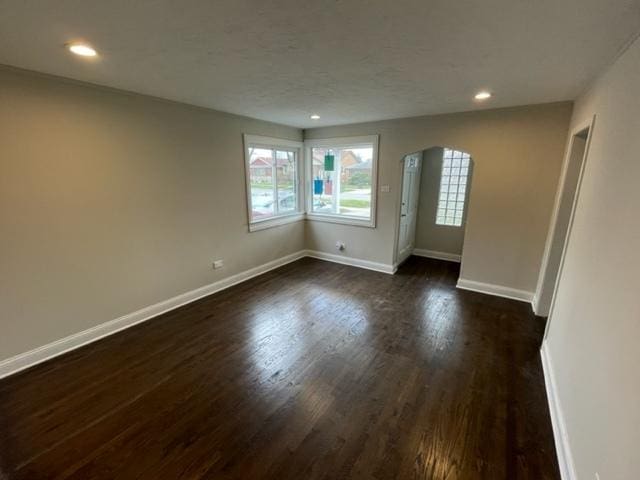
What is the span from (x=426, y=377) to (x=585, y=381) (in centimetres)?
105

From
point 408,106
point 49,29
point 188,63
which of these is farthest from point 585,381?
point 49,29

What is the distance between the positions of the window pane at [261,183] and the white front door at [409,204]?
220 cm

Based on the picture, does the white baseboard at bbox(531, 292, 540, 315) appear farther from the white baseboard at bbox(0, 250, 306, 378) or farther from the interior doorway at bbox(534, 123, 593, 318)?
the white baseboard at bbox(0, 250, 306, 378)

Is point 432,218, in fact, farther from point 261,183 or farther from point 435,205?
point 261,183

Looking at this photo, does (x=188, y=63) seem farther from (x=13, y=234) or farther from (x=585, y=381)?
(x=585, y=381)

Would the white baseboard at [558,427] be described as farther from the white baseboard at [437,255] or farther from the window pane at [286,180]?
the window pane at [286,180]

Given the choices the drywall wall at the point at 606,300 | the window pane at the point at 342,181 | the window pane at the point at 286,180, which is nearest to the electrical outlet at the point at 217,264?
the window pane at the point at 286,180

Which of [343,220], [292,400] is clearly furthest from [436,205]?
[292,400]

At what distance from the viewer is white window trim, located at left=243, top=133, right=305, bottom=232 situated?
4195 mm

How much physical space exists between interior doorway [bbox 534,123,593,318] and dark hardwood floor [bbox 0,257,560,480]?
32cm

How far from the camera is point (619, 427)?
3.81 ft

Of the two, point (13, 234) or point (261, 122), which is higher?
point (261, 122)

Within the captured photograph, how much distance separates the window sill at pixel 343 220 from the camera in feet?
16.0

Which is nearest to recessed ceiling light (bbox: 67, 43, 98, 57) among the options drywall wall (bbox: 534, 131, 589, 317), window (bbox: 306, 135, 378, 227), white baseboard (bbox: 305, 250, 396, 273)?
window (bbox: 306, 135, 378, 227)
